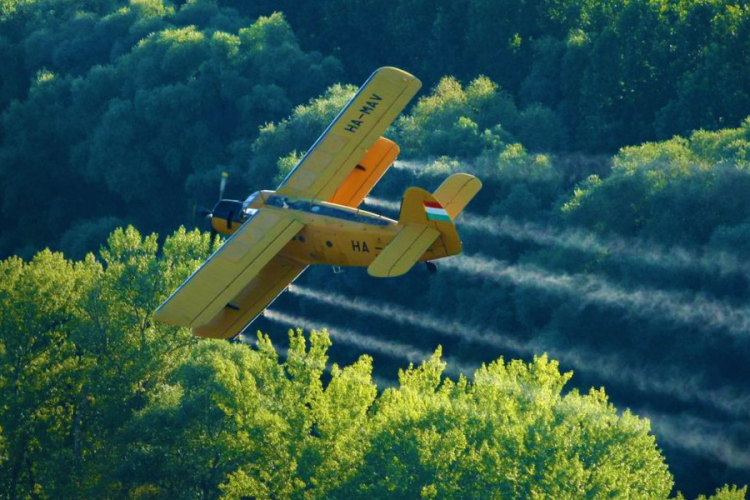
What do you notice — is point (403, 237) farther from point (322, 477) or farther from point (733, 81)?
point (733, 81)

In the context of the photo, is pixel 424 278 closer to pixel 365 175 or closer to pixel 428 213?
pixel 365 175

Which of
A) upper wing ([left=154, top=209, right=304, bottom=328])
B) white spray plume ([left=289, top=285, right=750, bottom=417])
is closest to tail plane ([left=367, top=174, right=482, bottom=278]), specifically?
upper wing ([left=154, top=209, right=304, bottom=328])

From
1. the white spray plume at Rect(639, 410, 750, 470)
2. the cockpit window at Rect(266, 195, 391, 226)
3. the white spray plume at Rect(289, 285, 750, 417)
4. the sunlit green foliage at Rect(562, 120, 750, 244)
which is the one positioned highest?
the sunlit green foliage at Rect(562, 120, 750, 244)

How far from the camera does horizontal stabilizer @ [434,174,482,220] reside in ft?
168

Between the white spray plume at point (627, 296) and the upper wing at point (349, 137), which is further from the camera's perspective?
the white spray plume at point (627, 296)

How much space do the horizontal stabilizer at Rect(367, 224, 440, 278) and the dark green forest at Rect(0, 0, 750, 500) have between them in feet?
37.3

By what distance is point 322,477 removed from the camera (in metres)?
59.4

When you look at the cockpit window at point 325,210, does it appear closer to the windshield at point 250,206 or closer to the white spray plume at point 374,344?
the windshield at point 250,206

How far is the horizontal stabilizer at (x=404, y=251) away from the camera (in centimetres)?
4662

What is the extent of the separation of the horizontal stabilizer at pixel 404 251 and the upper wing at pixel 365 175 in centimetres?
611

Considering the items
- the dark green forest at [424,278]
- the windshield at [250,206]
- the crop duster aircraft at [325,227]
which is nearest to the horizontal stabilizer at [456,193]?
the crop duster aircraft at [325,227]

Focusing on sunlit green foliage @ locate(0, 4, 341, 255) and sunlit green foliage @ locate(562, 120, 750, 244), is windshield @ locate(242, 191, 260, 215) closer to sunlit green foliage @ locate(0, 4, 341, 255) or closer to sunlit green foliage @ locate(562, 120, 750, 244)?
sunlit green foliage @ locate(562, 120, 750, 244)

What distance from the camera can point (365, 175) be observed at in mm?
54781

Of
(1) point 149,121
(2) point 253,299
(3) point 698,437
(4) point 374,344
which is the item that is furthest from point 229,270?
(1) point 149,121
